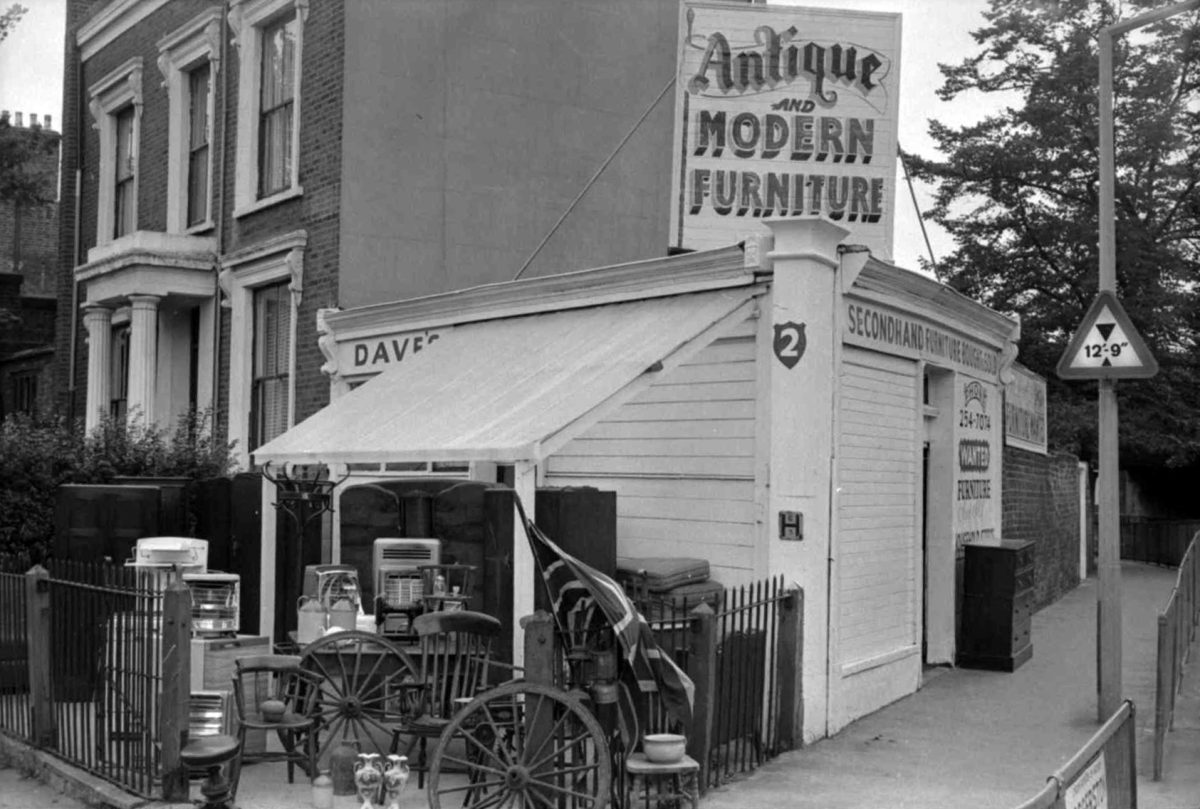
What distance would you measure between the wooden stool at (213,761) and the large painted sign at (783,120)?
22.8 feet

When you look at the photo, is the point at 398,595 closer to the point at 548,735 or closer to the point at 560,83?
the point at 548,735

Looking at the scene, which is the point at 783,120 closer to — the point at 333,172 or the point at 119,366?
the point at 333,172

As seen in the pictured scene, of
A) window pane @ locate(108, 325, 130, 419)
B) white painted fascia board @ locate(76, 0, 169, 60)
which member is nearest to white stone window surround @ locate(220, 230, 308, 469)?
window pane @ locate(108, 325, 130, 419)

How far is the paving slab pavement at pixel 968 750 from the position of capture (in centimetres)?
786

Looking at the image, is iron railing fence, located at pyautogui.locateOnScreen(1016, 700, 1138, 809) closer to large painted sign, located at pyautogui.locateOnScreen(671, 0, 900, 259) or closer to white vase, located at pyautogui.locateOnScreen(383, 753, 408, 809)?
white vase, located at pyautogui.locateOnScreen(383, 753, 408, 809)

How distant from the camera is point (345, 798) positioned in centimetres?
732

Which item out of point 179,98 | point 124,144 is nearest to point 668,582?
point 179,98

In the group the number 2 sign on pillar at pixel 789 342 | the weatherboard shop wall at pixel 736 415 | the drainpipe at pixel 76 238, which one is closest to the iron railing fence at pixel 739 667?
the weatherboard shop wall at pixel 736 415

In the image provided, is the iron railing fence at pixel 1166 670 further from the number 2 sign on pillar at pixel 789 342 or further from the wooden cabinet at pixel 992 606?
the number 2 sign on pillar at pixel 789 342

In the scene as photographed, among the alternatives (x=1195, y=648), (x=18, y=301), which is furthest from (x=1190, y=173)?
(x=18, y=301)

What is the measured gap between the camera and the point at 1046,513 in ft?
61.0

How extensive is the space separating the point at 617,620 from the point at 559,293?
4.99 m

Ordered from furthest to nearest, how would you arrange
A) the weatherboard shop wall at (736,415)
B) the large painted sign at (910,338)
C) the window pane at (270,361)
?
the window pane at (270,361)
the large painted sign at (910,338)
the weatherboard shop wall at (736,415)

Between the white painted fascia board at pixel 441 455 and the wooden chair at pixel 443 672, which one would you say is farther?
the white painted fascia board at pixel 441 455
